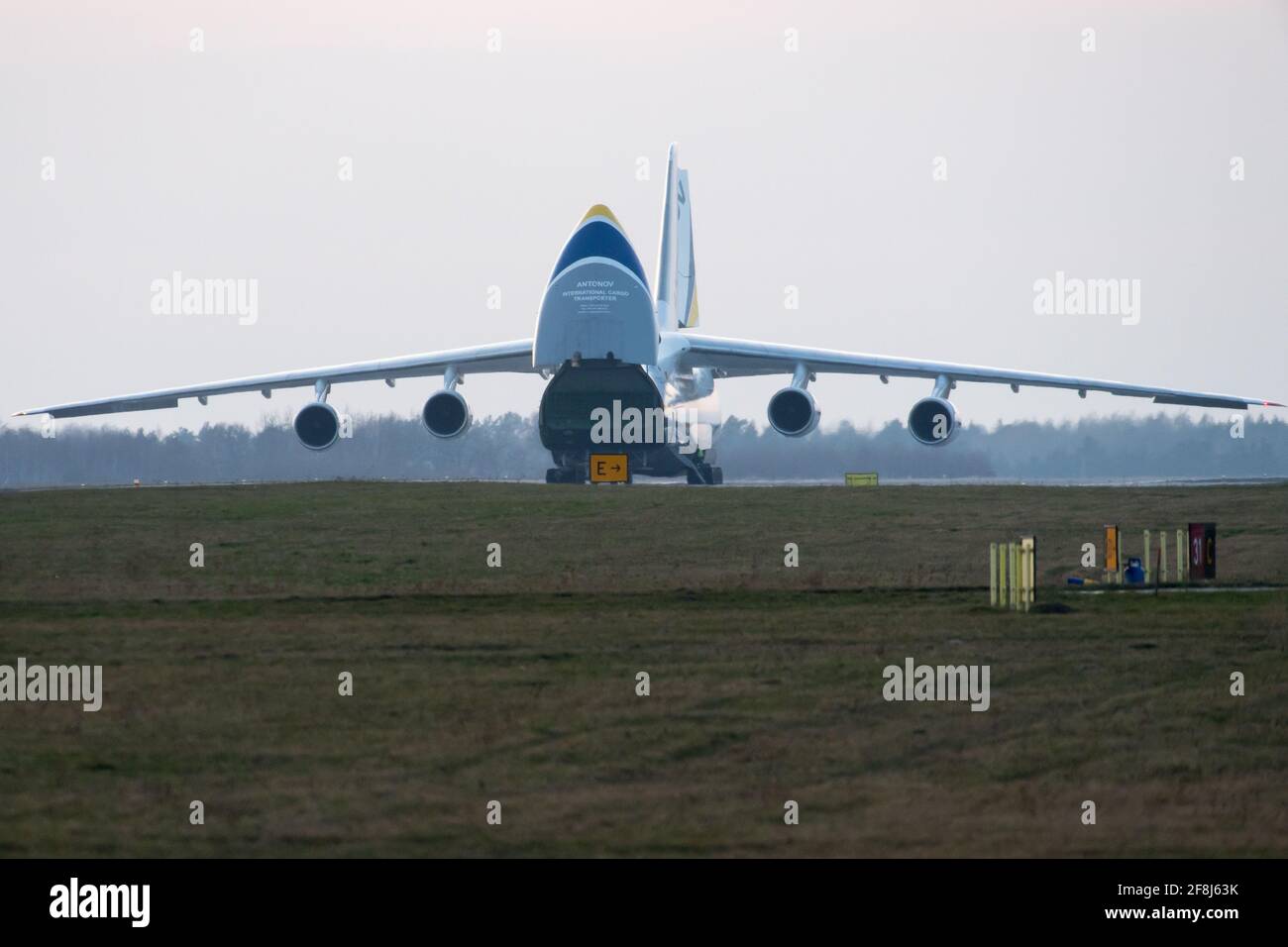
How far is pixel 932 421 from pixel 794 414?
9.65ft

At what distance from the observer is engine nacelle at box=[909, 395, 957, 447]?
131ft

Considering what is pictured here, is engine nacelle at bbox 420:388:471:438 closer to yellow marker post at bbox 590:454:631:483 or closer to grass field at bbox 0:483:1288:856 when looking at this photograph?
yellow marker post at bbox 590:454:631:483

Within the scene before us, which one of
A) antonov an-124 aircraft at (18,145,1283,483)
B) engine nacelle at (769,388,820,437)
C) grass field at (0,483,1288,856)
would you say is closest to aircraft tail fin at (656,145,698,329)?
antonov an-124 aircraft at (18,145,1283,483)

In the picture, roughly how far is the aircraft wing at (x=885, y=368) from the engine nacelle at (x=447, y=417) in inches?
189

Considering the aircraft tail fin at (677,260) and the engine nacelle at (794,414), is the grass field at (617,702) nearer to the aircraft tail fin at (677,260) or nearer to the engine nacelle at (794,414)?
the engine nacelle at (794,414)

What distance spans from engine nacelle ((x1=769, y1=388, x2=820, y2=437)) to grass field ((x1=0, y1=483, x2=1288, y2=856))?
43.3ft

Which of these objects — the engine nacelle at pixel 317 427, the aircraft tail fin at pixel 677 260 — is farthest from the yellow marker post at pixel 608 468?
the aircraft tail fin at pixel 677 260

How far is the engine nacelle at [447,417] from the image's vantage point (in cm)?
3988

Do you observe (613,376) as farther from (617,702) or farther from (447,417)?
(617,702)

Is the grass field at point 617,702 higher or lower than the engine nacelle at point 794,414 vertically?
lower

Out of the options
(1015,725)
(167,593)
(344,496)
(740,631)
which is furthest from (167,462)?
(1015,725)

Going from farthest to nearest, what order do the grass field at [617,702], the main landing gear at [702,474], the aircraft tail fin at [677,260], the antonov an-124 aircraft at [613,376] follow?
the aircraft tail fin at [677,260] → the main landing gear at [702,474] → the antonov an-124 aircraft at [613,376] → the grass field at [617,702]

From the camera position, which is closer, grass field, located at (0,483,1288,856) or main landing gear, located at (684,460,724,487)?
grass field, located at (0,483,1288,856)

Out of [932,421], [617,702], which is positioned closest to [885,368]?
[932,421]
